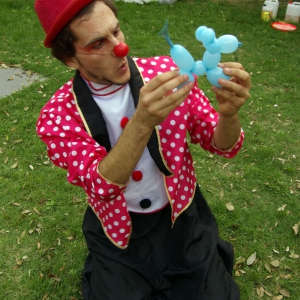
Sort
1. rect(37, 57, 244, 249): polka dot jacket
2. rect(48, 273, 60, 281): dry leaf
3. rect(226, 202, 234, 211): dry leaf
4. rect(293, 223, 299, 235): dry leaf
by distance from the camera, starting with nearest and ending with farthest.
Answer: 1. rect(37, 57, 244, 249): polka dot jacket
2. rect(48, 273, 60, 281): dry leaf
3. rect(293, 223, 299, 235): dry leaf
4. rect(226, 202, 234, 211): dry leaf

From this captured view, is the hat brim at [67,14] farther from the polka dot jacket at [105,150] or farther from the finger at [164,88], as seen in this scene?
the finger at [164,88]

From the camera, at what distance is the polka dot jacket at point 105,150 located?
175 centimetres

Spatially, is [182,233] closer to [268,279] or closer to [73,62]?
[268,279]

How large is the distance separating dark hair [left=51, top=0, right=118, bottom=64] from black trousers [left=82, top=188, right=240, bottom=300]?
1.03 metres

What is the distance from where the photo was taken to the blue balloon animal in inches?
55.3

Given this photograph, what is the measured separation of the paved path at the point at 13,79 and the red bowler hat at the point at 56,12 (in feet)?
11.7

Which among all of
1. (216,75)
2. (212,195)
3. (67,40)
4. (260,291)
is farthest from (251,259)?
(67,40)

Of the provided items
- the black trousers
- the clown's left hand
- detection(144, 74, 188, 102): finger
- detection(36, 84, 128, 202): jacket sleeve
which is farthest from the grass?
detection(144, 74, 188, 102): finger

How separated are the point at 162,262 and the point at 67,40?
4.62ft

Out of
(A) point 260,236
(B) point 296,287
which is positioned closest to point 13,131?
(A) point 260,236

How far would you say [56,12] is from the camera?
5.51 ft

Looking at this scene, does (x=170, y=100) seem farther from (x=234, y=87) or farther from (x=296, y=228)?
(x=296, y=228)

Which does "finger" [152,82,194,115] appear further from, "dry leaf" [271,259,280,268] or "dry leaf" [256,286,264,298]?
"dry leaf" [271,259,280,268]

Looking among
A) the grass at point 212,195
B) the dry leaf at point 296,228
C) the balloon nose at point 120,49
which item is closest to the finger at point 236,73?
the balloon nose at point 120,49
